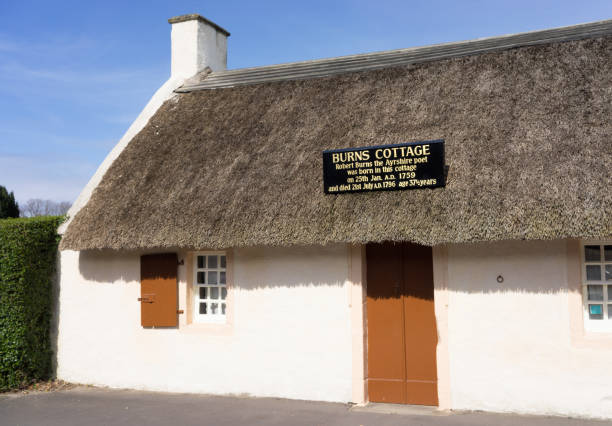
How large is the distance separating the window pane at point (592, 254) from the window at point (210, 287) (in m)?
5.11

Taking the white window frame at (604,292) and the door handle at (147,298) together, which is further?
the door handle at (147,298)

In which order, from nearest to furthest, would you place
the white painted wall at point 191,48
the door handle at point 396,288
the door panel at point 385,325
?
the door panel at point 385,325
the door handle at point 396,288
the white painted wall at point 191,48

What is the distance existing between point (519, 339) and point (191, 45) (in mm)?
8624

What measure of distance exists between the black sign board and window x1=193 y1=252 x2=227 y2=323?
238 centimetres

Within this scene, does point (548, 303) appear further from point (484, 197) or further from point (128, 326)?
point (128, 326)

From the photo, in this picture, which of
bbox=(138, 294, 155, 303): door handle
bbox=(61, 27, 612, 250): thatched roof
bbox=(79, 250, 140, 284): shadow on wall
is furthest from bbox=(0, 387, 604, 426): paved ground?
bbox=(61, 27, 612, 250): thatched roof

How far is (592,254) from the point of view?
24.2ft

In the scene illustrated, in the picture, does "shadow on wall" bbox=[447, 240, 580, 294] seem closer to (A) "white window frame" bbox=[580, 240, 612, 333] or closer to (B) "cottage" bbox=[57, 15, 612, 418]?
(B) "cottage" bbox=[57, 15, 612, 418]

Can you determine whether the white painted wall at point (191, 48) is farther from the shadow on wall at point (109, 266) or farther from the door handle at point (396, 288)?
the door handle at point (396, 288)

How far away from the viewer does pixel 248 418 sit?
7.57m

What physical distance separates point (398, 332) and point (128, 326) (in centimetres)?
440

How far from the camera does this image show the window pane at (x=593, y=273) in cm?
734

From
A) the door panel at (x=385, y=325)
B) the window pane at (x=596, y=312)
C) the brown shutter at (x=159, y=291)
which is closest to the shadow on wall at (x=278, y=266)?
the brown shutter at (x=159, y=291)

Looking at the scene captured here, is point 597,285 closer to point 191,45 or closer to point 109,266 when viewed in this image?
point 109,266
